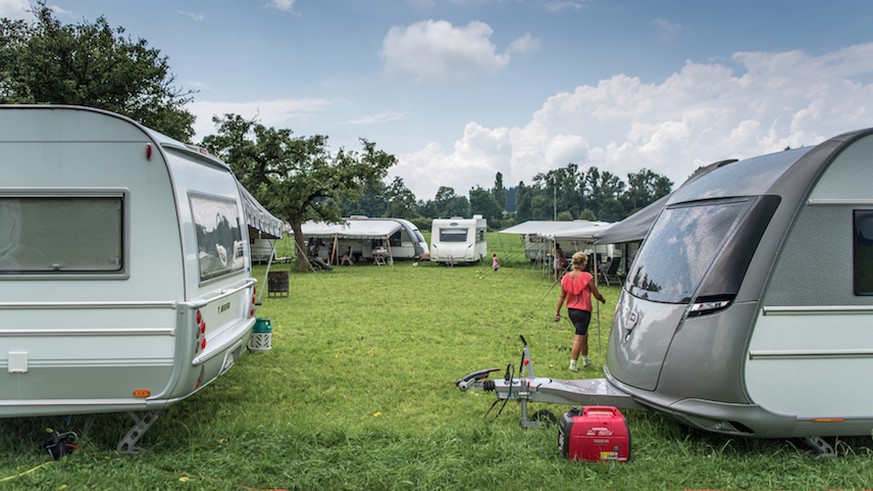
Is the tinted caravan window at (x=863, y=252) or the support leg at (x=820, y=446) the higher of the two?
the tinted caravan window at (x=863, y=252)

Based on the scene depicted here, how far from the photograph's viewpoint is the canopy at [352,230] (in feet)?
83.1

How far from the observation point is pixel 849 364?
393 centimetres

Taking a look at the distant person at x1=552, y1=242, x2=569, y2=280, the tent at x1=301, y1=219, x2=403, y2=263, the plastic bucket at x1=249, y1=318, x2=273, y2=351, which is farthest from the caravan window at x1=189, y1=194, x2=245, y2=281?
the tent at x1=301, y1=219, x2=403, y2=263

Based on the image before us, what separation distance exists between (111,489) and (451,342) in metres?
5.75

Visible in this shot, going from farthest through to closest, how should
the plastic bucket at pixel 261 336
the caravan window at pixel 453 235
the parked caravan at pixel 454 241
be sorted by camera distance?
the caravan window at pixel 453 235
the parked caravan at pixel 454 241
the plastic bucket at pixel 261 336

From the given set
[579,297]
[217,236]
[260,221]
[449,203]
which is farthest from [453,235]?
[449,203]

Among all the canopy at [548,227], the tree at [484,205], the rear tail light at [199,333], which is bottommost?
the rear tail light at [199,333]

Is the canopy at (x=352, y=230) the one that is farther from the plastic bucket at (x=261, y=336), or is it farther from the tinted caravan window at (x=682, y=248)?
the tinted caravan window at (x=682, y=248)

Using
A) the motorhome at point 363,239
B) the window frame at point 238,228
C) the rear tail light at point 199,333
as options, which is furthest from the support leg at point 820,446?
the motorhome at point 363,239

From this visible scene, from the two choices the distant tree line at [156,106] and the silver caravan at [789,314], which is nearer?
the silver caravan at [789,314]

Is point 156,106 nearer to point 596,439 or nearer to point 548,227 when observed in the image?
point 548,227

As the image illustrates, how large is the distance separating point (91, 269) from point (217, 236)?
116 centimetres

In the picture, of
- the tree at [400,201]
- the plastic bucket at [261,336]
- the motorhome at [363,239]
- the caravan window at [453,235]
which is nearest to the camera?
the plastic bucket at [261,336]

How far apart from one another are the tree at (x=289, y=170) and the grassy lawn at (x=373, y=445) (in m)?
14.5
